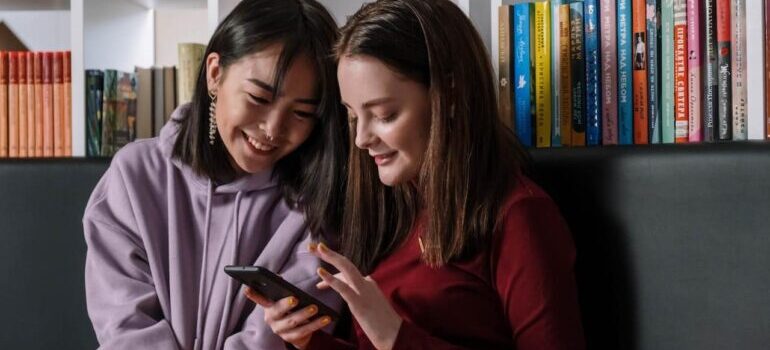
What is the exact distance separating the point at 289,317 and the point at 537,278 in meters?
0.30

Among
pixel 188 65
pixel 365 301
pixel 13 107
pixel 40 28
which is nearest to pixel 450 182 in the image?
pixel 365 301

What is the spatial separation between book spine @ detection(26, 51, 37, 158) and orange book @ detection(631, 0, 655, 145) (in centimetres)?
112

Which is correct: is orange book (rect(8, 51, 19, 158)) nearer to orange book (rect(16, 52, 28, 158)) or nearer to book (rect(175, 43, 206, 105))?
orange book (rect(16, 52, 28, 158))

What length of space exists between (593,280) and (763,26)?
15.6 inches

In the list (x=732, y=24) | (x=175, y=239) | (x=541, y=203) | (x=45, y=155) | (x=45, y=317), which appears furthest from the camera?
(x=45, y=155)

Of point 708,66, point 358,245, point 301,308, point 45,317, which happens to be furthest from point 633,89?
point 45,317

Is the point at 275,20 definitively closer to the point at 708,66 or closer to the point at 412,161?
the point at 412,161

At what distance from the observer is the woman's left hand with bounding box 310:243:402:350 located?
1140 mm

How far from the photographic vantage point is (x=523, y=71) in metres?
1.52

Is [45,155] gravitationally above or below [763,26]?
below

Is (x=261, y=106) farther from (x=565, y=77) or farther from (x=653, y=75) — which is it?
(x=653, y=75)

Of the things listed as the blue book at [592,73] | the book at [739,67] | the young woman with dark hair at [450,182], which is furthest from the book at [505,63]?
the book at [739,67]

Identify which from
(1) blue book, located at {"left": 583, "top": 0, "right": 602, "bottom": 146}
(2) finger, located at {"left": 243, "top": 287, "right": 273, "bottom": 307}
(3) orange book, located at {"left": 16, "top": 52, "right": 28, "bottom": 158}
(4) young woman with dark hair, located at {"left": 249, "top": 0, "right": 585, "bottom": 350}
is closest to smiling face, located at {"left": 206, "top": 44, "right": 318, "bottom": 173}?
(4) young woman with dark hair, located at {"left": 249, "top": 0, "right": 585, "bottom": 350}

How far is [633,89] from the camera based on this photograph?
4.72ft
